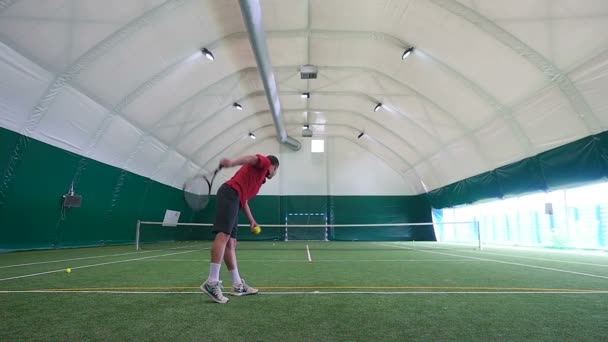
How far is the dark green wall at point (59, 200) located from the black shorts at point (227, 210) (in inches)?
370

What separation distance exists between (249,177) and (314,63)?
12184 mm

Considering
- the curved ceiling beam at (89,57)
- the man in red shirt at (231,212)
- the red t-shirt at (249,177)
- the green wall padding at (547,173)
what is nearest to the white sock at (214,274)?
the man in red shirt at (231,212)

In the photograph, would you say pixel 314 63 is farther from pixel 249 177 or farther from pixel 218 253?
pixel 218 253

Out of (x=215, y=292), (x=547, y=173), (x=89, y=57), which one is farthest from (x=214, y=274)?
(x=547, y=173)

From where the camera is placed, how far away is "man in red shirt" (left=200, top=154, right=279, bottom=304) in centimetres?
387

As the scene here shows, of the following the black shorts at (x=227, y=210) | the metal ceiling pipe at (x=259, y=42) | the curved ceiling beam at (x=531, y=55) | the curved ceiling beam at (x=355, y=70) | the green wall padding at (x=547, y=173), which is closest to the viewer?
the black shorts at (x=227, y=210)

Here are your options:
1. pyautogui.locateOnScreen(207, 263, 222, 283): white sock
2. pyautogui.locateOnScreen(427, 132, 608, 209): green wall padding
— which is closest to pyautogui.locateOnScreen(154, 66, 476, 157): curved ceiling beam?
pyautogui.locateOnScreen(427, 132, 608, 209): green wall padding

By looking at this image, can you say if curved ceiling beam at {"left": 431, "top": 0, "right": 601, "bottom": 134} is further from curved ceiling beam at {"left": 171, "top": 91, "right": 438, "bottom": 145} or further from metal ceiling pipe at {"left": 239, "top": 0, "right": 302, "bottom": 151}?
curved ceiling beam at {"left": 171, "top": 91, "right": 438, "bottom": 145}

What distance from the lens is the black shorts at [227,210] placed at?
13.0 ft

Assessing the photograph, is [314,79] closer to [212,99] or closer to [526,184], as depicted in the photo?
[212,99]

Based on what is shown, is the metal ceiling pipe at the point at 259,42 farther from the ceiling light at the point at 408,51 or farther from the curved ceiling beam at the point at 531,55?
the curved ceiling beam at the point at 531,55

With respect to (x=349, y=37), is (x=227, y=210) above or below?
below

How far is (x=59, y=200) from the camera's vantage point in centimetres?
1256

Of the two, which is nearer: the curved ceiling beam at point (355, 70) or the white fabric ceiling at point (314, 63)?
the white fabric ceiling at point (314, 63)
